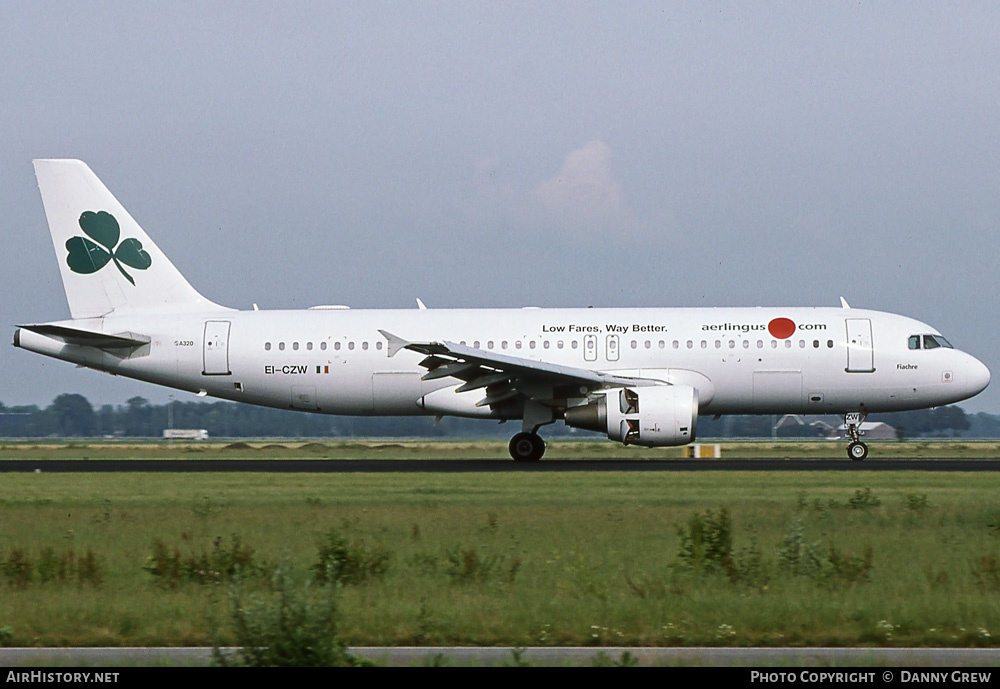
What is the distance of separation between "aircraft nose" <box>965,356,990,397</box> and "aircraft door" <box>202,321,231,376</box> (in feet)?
62.4

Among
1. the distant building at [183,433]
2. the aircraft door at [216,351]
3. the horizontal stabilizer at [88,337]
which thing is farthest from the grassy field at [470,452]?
the distant building at [183,433]

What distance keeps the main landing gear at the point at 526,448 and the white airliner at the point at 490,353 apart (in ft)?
0.12

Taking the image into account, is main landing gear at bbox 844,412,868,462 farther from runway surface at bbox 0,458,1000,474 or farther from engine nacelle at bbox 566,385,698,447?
engine nacelle at bbox 566,385,698,447

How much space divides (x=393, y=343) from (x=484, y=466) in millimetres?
3764

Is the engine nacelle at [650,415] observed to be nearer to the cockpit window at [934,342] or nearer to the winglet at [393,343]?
the winglet at [393,343]

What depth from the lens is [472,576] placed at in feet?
41.7

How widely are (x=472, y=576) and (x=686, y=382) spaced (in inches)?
783

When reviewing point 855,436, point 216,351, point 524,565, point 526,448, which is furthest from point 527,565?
point 216,351

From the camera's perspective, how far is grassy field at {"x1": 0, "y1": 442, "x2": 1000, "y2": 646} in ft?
33.3

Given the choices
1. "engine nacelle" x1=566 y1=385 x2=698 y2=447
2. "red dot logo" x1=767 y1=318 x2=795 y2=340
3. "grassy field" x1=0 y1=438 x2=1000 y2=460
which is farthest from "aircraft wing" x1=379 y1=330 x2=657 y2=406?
"grassy field" x1=0 y1=438 x2=1000 y2=460

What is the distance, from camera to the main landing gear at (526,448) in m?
32.7

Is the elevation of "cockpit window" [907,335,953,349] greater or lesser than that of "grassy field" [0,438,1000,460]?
greater

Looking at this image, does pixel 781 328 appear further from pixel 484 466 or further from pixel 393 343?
pixel 393 343
